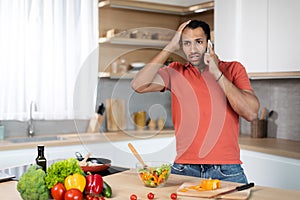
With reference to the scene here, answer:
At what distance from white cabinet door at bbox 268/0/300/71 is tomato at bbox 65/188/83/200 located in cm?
234

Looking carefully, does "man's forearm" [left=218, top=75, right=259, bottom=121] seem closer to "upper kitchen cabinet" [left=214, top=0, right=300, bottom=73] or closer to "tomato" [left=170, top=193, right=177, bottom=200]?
"tomato" [left=170, top=193, right=177, bottom=200]

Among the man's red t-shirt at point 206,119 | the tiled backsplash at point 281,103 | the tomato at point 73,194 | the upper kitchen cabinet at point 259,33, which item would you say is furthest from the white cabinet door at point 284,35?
the tomato at point 73,194

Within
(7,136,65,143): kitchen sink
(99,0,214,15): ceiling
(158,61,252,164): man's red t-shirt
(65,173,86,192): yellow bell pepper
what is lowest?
(7,136,65,143): kitchen sink

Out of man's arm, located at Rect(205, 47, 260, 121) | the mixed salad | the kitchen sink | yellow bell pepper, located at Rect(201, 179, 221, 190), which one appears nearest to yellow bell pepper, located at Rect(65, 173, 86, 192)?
the mixed salad

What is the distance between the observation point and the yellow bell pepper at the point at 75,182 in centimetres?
185

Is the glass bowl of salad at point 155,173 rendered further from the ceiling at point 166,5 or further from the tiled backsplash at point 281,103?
the ceiling at point 166,5

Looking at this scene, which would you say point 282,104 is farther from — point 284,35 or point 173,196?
point 173,196

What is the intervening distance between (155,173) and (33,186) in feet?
1.82

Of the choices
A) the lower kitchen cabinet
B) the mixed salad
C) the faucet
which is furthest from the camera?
the faucet

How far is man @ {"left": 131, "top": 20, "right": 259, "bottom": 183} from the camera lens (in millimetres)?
2322

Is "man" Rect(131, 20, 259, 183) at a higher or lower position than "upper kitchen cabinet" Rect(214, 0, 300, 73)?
lower

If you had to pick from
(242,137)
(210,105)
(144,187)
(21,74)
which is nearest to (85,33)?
(21,74)

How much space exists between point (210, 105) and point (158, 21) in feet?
8.92

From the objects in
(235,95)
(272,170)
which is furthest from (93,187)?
(272,170)
